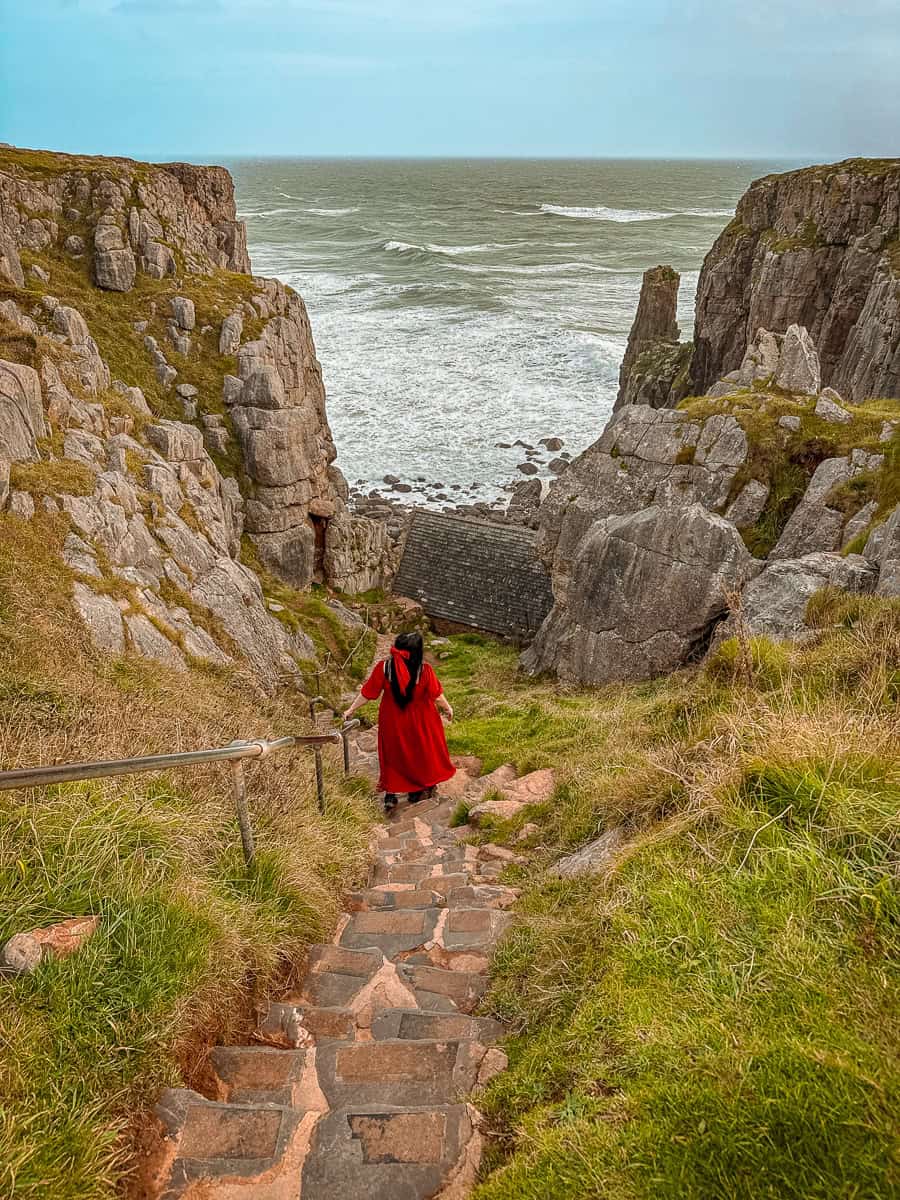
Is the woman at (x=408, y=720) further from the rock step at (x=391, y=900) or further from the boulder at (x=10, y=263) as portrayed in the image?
the boulder at (x=10, y=263)

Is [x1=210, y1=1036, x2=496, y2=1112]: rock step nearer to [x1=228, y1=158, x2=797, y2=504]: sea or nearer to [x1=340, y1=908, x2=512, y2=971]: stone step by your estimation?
[x1=340, y1=908, x2=512, y2=971]: stone step

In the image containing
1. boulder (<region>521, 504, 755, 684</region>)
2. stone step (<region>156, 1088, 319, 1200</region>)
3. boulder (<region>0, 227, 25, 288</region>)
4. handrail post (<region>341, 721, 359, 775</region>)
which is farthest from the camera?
boulder (<region>0, 227, 25, 288</region>)

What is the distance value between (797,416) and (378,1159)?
16.5 meters

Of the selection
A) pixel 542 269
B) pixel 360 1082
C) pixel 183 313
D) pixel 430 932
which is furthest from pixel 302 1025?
pixel 542 269

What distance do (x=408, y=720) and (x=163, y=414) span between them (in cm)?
1791

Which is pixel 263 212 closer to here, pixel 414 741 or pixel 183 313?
pixel 183 313

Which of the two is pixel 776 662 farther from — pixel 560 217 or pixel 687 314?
pixel 560 217

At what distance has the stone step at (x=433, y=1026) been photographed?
12.7 feet

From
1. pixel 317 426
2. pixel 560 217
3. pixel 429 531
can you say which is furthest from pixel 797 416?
pixel 560 217

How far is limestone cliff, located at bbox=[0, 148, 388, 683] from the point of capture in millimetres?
12219

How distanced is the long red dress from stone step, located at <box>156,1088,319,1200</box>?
4912 millimetres

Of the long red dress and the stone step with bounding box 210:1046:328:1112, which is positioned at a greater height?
the stone step with bounding box 210:1046:328:1112

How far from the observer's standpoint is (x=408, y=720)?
8406 millimetres

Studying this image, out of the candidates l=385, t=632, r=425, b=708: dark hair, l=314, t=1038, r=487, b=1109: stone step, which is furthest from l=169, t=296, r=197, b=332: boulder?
l=314, t=1038, r=487, b=1109: stone step
